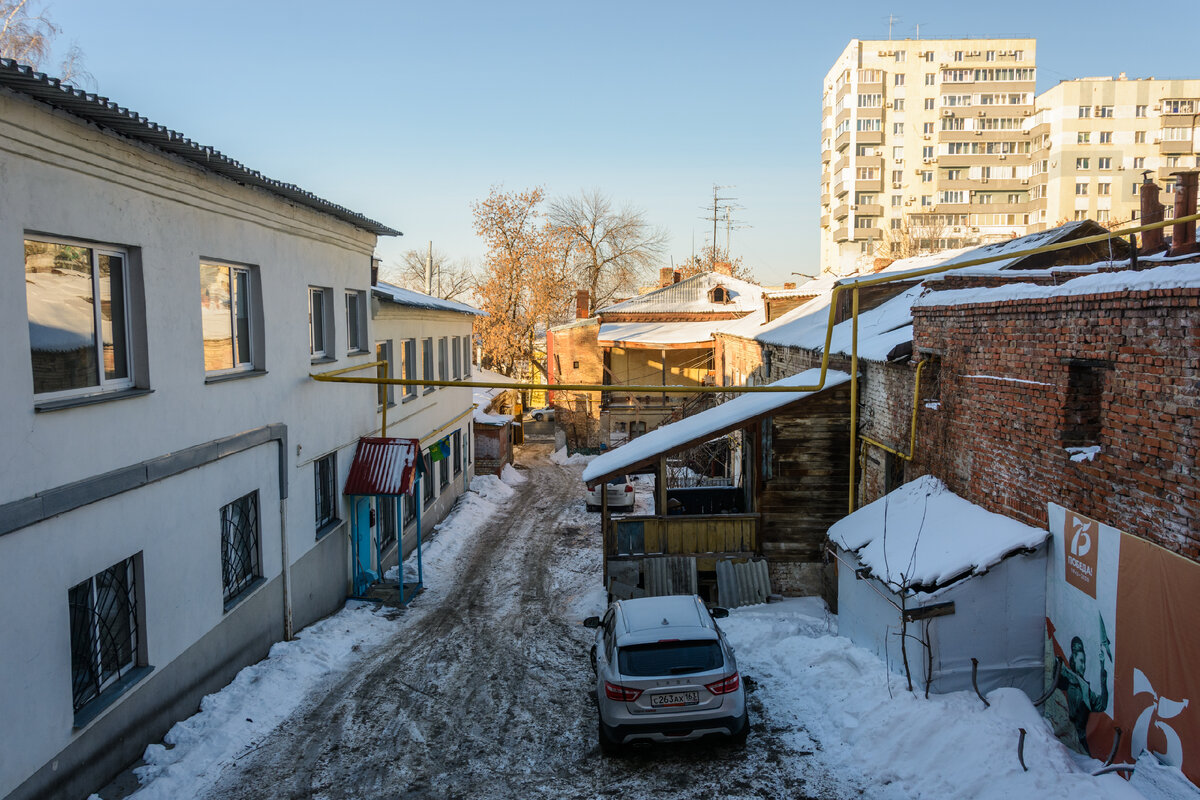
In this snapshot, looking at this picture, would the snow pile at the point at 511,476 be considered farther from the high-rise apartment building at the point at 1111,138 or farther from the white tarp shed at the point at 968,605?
the high-rise apartment building at the point at 1111,138

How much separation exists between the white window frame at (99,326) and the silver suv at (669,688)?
5.51m

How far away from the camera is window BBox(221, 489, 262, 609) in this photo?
359 inches

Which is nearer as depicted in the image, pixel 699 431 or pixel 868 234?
pixel 699 431

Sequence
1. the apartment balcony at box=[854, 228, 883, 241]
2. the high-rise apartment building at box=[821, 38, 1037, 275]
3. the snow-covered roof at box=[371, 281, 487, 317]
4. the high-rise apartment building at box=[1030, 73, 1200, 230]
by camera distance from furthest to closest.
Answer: the apartment balcony at box=[854, 228, 883, 241] < the high-rise apartment building at box=[821, 38, 1037, 275] < the high-rise apartment building at box=[1030, 73, 1200, 230] < the snow-covered roof at box=[371, 281, 487, 317]

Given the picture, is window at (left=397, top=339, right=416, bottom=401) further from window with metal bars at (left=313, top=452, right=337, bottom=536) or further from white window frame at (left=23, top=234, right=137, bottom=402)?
white window frame at (left=23, top=234, right=137, bottom=402)

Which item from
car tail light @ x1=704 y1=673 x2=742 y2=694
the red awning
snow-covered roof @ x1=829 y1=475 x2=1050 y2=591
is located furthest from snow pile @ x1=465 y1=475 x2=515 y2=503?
car tail light @ x1=704 y1=673 x2=742 y2=694

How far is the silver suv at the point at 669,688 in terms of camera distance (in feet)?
23.5

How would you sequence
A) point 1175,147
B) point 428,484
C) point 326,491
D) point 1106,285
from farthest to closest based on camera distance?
point 1175,147, point 428,484, point 326,491, point 1106,285

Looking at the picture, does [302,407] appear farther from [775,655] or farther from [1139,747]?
[1139,747]

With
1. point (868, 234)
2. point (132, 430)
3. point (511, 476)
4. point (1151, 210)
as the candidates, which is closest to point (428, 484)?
point (511, 476)

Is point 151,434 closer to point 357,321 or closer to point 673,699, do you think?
point 673,699

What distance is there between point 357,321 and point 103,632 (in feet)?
28.1

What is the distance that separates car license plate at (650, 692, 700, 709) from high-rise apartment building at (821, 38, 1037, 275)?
2384 inches

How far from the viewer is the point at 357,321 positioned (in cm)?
1453
